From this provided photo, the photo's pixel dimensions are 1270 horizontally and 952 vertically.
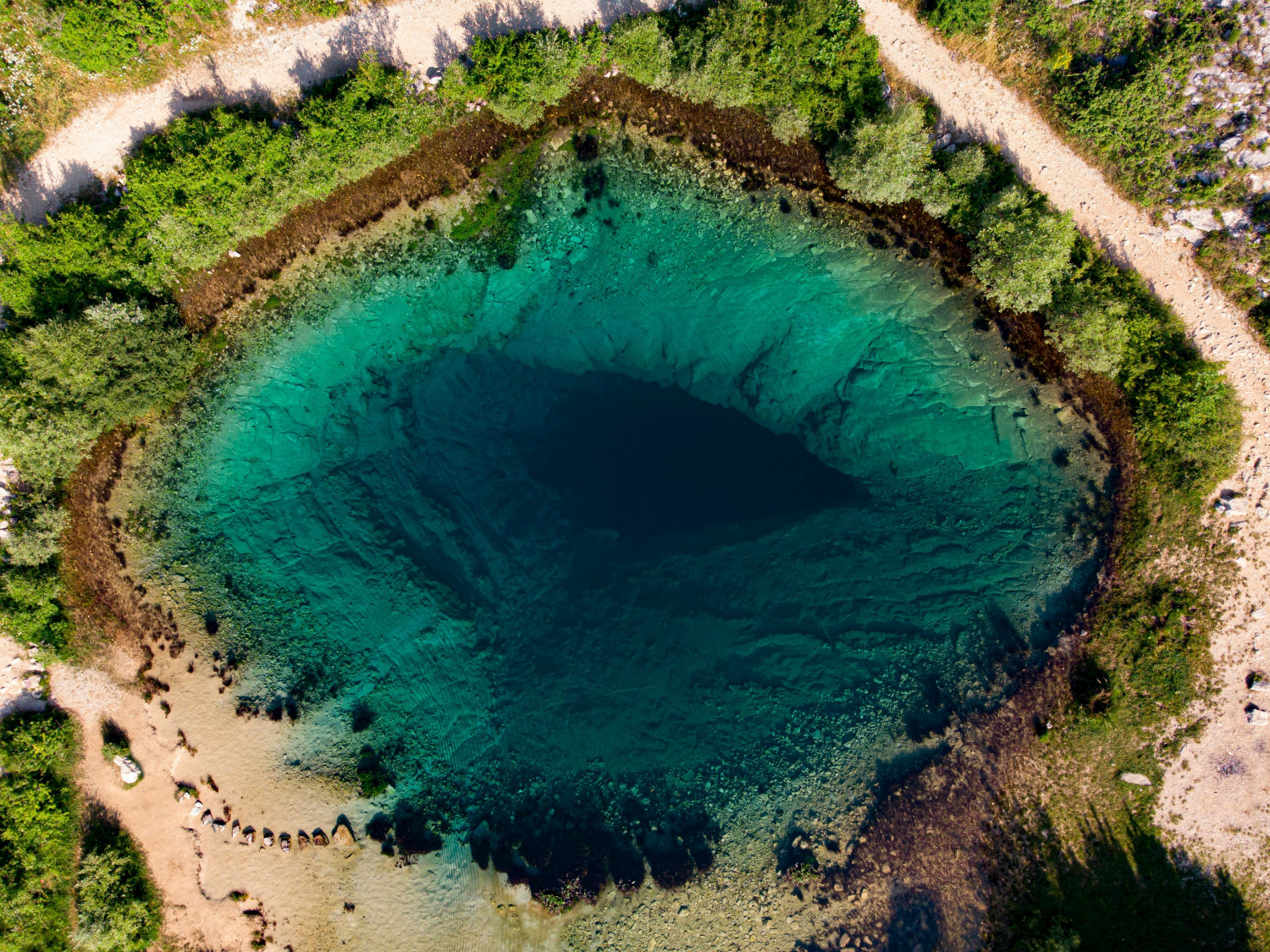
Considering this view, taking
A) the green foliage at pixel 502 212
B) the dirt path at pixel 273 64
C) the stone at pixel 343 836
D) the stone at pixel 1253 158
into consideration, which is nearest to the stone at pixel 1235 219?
the stone at pixel 1253 158

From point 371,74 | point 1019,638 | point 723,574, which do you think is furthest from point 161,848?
point 1019,638

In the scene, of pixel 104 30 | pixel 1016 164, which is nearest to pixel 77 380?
pixel 104 30

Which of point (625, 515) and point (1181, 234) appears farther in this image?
point (625, 515)

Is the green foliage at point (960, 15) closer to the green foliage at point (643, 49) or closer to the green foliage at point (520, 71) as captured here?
the green foliage at point (643, 49)

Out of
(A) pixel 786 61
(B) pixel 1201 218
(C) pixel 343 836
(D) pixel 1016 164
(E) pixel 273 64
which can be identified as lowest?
(C) pixel 343 836

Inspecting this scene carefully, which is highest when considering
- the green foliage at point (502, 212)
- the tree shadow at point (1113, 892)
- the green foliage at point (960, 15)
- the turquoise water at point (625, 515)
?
the green foliage at point (960, 15)

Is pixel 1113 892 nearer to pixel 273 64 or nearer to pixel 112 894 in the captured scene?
pixel 112 894
